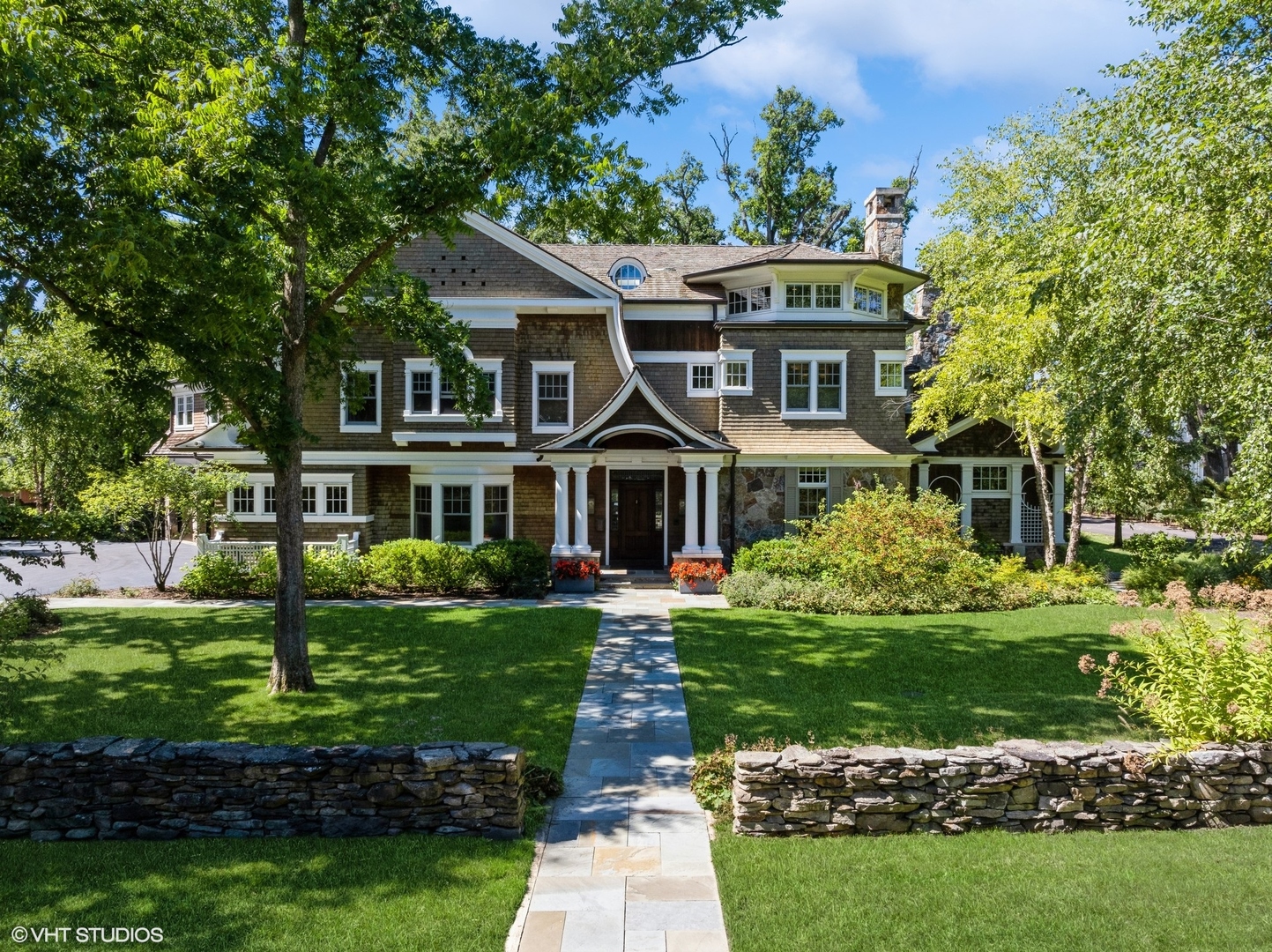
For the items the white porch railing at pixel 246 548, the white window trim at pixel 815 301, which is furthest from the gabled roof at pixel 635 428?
the white porch railing at pixel 246 548

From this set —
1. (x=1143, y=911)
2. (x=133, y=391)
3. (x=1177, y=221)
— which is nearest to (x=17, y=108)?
(x=133, y=391)

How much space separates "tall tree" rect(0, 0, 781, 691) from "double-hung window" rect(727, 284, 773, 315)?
11.6 m

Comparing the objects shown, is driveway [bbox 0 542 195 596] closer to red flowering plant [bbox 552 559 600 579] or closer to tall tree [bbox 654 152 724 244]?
red flowering plant [bbox 552 559 600 579]

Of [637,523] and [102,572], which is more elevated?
[637,523]

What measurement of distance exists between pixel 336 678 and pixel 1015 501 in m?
20.3

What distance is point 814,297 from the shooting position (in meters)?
21.9

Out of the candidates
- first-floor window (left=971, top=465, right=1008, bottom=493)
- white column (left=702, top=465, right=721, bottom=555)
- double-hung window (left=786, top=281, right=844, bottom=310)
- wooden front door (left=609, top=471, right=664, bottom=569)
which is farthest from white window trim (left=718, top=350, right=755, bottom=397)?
first-floor window (left=971, top=465, right=1008, bottom=493)

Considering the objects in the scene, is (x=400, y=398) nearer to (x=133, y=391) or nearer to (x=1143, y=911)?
(x=133, y=391)

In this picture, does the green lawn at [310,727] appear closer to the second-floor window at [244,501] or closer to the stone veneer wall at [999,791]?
the stone veneer wall at [999,791]

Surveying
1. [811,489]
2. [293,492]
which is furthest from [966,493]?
[293,492]

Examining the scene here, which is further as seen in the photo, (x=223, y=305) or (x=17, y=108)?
(x=223, y=305)

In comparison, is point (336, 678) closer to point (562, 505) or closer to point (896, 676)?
point (896, 676)

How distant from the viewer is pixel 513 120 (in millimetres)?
9617

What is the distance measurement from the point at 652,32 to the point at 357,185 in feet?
14.1
